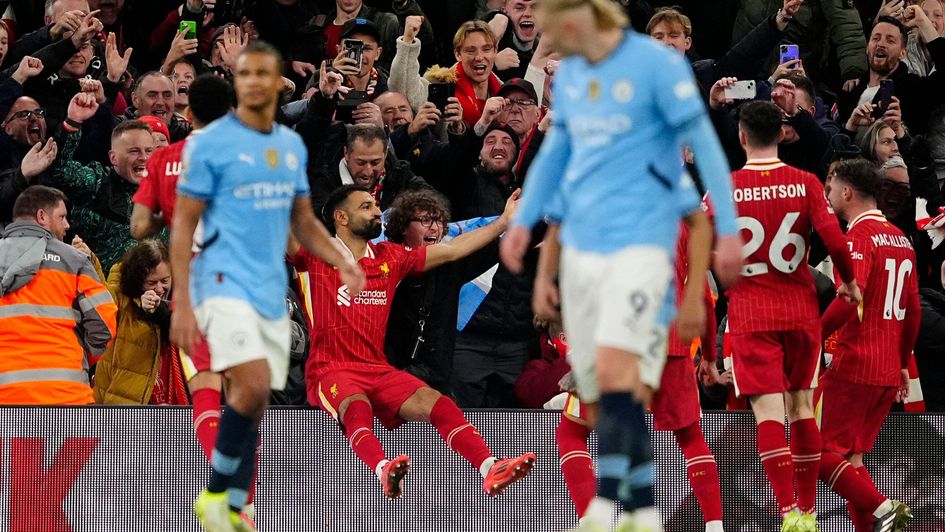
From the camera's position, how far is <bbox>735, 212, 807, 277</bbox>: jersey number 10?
8.34 meters

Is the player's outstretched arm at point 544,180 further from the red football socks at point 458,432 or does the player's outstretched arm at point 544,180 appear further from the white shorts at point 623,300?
the red football socks at point 458,432

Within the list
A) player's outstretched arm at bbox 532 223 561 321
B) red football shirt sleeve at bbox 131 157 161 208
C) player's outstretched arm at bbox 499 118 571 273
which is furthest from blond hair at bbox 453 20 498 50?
player's outstretched arm at bbox 499 118 571 273

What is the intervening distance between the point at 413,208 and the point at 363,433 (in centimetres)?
179

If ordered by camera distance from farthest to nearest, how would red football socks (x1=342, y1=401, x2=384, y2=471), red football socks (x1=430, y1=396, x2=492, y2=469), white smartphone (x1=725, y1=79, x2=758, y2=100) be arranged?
white smartphone (x1=725, y1=79, x2=758, y2=100) < red football socks (x1=430, y1=396, x2=492, y2=469) < red football socks (x1=342, y1=401, x2=384, y2=471)

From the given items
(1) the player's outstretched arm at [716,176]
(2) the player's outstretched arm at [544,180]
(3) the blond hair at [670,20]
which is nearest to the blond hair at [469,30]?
(3) the blond hair at [670,20]

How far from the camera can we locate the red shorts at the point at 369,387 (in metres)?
8.77

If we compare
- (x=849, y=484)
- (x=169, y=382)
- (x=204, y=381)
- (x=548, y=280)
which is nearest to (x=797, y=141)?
(x=849, y=484)

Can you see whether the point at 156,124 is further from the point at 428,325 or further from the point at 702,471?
the point at 702,471

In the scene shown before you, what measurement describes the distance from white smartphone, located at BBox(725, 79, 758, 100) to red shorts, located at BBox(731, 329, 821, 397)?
3.14m

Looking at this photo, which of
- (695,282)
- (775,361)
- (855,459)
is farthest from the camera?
(855,459)

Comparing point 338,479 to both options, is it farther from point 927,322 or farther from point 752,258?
point 927,322

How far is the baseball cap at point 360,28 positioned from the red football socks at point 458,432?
426 cm

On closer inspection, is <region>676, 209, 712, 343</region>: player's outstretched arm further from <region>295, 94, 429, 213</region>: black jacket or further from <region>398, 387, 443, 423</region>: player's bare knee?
<region>295, 94, 429, 213</region>: black jacket

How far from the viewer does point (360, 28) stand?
12078 millimetres
